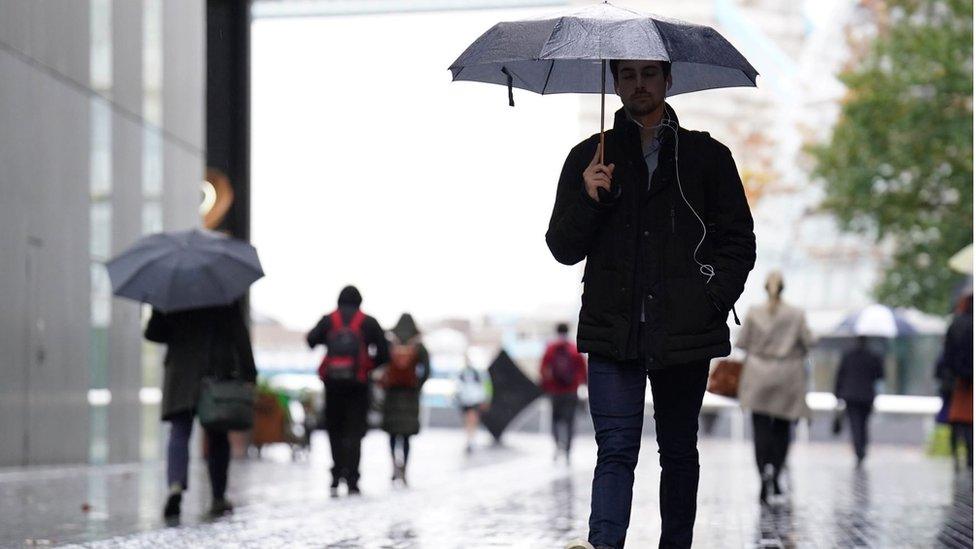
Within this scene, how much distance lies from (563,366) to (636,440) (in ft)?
56.3

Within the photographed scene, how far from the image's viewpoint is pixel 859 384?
22344mm

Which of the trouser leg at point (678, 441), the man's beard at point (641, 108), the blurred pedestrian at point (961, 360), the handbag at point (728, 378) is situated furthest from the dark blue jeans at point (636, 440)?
the blurred pedestrian at point (961, 360)

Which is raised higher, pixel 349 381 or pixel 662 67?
pixel 662 67

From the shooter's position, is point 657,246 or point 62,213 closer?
point 657,246

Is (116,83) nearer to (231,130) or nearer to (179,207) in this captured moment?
(179,207)

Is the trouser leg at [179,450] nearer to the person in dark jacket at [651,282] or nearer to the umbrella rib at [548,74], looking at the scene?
the umbrella rib at [548,74]

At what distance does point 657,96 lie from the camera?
20.2ft

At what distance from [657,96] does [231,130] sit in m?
18.0

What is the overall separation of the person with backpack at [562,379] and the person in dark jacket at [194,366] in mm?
11918

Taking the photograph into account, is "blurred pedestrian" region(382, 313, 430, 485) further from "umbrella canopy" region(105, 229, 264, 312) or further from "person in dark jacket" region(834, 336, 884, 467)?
"person in dark jacket" region(834, 336, 884, 467)

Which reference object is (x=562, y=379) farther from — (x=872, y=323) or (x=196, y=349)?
(x=196, y=349)

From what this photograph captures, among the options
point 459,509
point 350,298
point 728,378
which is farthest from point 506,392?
point 459,509

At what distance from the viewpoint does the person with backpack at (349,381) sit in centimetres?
1405

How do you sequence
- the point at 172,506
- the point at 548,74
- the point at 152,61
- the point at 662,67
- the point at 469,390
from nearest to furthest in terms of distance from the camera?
the point at 662,67 < the point at 548,74 < the point at 172,506 < the point at 152,61 < the point at 469,390
